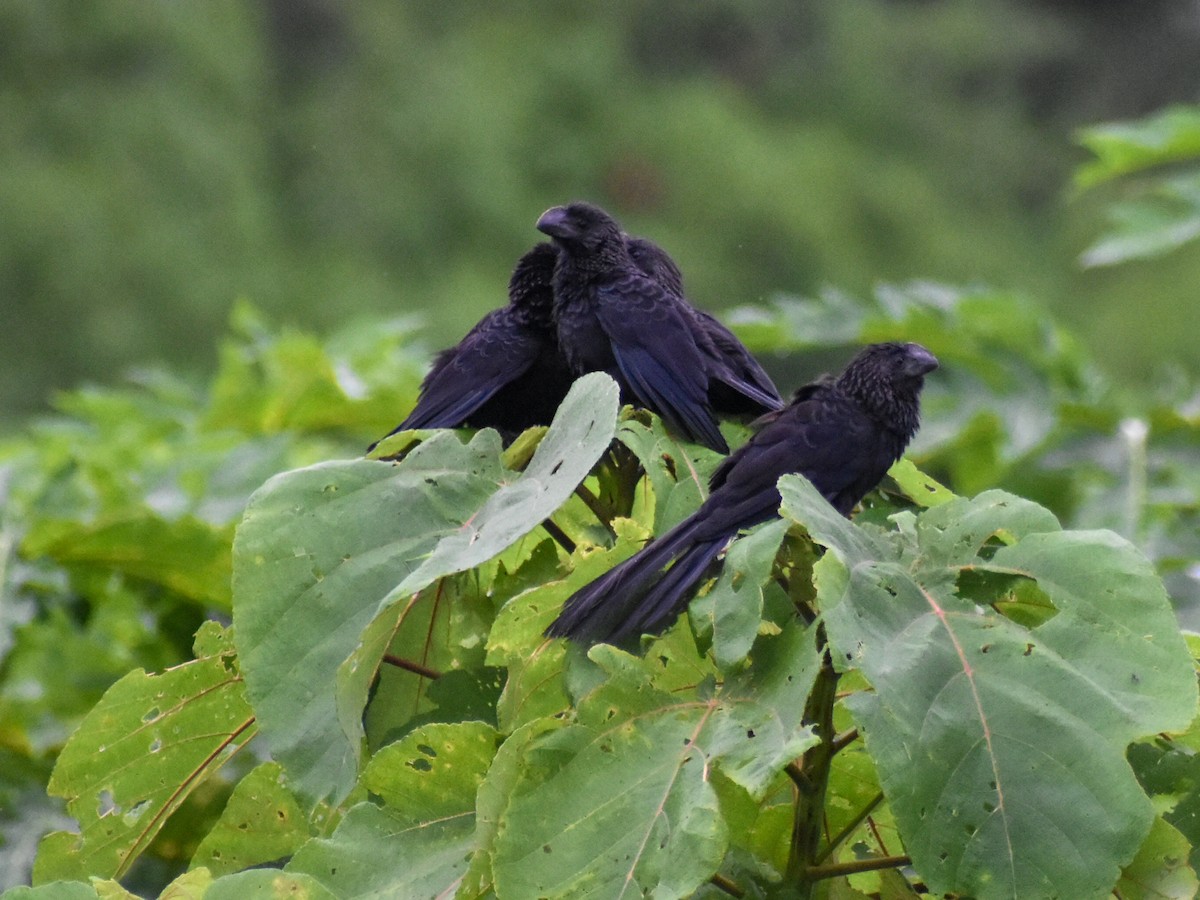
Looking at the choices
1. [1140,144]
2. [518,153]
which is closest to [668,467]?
[1140,144]

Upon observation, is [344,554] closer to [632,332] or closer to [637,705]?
[637,705]

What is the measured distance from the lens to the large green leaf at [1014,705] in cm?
114

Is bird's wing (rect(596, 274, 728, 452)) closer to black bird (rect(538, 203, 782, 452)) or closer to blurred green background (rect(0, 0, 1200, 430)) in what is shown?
black bird (rect(538, 203, 782, 452))

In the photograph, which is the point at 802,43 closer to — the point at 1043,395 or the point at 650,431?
the point at 1043,395

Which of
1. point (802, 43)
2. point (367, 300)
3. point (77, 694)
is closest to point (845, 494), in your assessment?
point (77, 694)

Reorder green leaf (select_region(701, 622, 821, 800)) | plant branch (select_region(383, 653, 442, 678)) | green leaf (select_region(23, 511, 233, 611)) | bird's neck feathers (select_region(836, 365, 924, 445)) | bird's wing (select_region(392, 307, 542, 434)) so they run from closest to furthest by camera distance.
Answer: green leaf (select_region(701, 622, 821, 800)) < plant branch (select_region(383, 653, 442, 678)) < bird's neck feathers (select_region(836, 365, 924, 445)) < bird's wing (select_region(392, 307, 542, 434)) < green leaf (select_region(23, 511, 233, 611))

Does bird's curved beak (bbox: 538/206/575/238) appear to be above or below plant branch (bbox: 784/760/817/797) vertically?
above

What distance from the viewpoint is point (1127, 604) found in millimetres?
1239

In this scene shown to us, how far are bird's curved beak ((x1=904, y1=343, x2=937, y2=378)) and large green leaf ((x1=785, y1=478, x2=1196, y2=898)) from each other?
85 cm

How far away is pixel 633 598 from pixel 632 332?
3.50 feet

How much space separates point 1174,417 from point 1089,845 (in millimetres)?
3051

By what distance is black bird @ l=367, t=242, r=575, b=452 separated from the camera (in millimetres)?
2262

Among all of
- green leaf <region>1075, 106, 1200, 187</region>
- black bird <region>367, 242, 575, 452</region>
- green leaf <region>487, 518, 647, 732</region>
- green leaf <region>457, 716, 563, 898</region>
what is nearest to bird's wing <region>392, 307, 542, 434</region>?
black bird <region>367, 242, 575, 452</region>

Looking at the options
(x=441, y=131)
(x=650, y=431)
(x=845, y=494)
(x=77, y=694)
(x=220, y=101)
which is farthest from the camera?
(x=441, y=131)
